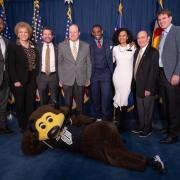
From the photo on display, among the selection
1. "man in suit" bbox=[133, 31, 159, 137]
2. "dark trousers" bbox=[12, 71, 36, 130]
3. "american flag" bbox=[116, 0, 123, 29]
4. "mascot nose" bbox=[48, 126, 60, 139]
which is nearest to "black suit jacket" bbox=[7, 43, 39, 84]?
"dark trousers" bbox=[12, 71, 36, 130]

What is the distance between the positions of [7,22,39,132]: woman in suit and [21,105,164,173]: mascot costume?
0.88m

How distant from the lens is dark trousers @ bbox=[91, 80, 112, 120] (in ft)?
11.2

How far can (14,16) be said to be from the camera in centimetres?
405

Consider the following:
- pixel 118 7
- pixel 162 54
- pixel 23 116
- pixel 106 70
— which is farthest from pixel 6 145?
pixel 118 7

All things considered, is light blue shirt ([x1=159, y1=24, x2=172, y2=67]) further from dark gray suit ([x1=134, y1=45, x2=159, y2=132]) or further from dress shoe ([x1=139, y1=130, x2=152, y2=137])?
dress shoe ([x1=139, y1=130, x2=152, y2=137])

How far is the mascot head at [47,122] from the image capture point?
7.78ft

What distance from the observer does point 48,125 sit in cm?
238

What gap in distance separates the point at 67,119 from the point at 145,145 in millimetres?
1007

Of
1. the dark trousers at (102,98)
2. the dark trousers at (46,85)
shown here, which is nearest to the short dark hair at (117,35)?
the dark trousers at (102,98)

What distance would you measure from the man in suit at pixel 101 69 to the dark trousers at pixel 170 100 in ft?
2.47

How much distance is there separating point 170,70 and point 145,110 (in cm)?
61

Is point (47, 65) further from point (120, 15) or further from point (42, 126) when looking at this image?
point (120, 15)

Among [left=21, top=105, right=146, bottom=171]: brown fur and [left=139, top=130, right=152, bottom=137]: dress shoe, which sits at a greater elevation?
[left=21, top=105, right=146, bottom=171]: brown fur

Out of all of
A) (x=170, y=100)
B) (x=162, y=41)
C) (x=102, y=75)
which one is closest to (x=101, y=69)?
(x=102, y=75)
